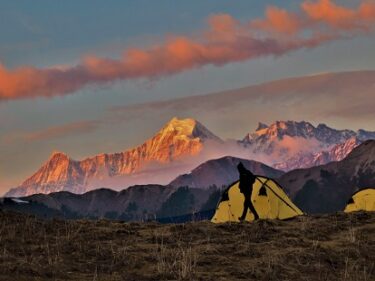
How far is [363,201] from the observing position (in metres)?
37.0

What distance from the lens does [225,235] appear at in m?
19.1

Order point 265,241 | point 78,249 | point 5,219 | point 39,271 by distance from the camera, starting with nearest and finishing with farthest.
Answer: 1. point 39,271
2. point 78,249
3. point 265,241
4. point 5,219

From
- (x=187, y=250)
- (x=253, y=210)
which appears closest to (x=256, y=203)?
(x=253, y=210)

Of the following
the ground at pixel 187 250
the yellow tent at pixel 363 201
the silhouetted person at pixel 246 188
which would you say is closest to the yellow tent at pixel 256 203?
the silhouetted person at pixel 246 188

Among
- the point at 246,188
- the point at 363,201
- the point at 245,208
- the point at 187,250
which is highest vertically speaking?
the point at 246,188

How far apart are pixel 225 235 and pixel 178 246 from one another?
2393 millimetres

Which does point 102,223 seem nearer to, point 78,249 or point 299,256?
point 78,249

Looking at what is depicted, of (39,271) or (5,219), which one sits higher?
(5,219)

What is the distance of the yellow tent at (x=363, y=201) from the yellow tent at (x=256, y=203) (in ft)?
24.8

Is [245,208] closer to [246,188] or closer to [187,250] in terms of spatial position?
[246,188]

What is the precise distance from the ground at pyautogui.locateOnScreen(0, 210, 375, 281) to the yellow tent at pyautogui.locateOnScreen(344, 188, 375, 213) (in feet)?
49.3

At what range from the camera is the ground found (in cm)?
1380

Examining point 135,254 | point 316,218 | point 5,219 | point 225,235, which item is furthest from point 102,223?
point 316,218

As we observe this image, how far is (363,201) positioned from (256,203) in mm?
11372
